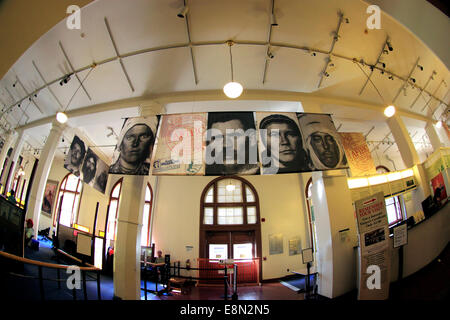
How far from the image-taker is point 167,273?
554 centimetres

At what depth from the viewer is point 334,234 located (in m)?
4.31

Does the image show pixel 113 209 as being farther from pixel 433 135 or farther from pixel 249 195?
pixel 433 135

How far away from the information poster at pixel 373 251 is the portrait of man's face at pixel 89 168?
5.73m

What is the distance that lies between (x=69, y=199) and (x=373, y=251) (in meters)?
12.9

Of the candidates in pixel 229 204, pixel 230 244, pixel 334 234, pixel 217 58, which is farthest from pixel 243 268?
pixel 217 58

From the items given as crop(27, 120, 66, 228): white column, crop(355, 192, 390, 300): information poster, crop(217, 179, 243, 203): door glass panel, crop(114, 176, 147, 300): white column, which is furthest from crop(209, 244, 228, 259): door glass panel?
crop(27, 120, 66, 228): white column

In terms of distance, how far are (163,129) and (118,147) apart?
3.54 feet

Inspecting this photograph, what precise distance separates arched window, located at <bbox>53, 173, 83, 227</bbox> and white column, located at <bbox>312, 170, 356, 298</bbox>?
10.7 meters

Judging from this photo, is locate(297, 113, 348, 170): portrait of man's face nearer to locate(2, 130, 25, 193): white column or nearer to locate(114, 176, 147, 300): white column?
locate(114, 176, 147, 300): white column

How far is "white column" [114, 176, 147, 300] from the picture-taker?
13.3 ft

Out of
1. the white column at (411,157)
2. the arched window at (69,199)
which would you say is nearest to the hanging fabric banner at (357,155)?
the white column at (411,157)

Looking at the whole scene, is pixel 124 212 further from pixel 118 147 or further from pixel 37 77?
pixel 37 77

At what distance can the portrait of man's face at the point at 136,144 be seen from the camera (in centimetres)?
389
